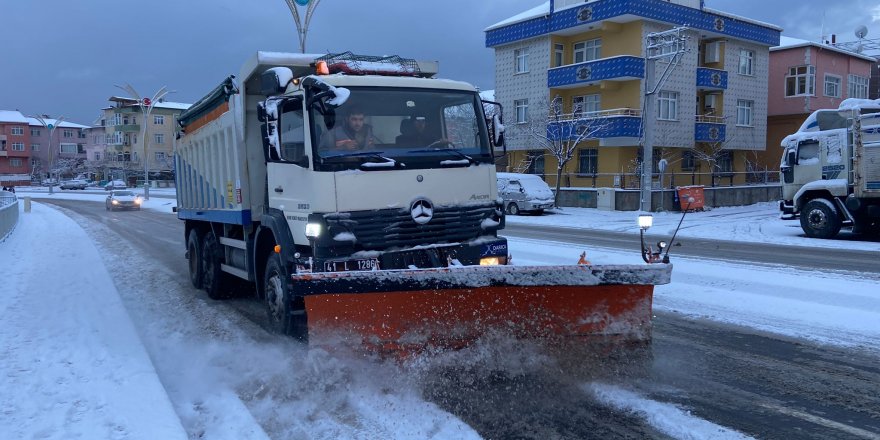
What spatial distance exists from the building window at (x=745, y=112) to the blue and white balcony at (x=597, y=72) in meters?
9.77

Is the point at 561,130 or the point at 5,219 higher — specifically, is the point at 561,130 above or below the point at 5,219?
above

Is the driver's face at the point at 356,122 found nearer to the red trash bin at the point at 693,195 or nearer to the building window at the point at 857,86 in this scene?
the red trash bin at the point at 693,195

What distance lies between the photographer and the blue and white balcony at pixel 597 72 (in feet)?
113

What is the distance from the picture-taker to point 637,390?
198 inches

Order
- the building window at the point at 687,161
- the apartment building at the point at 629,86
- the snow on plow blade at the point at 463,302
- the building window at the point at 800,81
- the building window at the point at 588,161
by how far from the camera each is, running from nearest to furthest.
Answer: the snow on plow blade at the point at 463,302 → the apartment building at the point at 629,86 → the building window at the point at 588,161 → the building window at the point at 687,161 → the building window at the point at 800,81

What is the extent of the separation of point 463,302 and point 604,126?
30614 mm

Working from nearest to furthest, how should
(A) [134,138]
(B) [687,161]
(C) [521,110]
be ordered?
1. (B) [687,161]
2. (C) [521,110]
3. (A) [134,138]

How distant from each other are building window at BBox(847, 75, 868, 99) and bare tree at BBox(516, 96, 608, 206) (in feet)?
75.3

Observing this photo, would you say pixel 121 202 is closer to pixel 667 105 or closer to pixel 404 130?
pixel 667 105

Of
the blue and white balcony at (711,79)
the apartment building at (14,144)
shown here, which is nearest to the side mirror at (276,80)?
the blue and white balcony at (711,79)

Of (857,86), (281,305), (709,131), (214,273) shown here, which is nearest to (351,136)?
(281,305)

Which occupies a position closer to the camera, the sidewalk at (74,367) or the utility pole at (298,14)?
the sidewalk at (74,367)

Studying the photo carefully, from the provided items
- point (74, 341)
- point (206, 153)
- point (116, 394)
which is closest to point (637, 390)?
point (116, 394)

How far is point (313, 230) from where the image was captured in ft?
19.2
